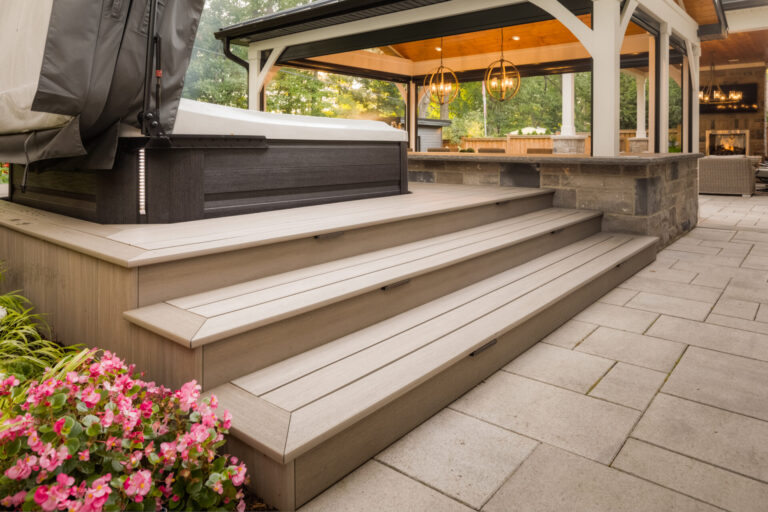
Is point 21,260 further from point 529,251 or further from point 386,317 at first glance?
point 529,251

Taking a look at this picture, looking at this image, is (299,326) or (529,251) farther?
(529,251)

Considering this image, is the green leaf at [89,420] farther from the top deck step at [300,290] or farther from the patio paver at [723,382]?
the patio paver at [723,382]

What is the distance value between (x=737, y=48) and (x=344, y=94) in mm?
13102

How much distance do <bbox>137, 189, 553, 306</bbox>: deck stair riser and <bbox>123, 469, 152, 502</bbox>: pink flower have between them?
33.3 inches

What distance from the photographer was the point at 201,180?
284 centimetres

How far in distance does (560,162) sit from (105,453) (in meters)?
4.28

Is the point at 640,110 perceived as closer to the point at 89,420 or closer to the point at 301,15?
the point at 301,15

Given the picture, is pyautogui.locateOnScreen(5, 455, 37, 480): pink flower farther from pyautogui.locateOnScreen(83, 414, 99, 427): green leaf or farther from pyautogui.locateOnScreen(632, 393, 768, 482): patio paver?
pyautogui.locateOnScreen(632, 393, 768, 482): patio paver

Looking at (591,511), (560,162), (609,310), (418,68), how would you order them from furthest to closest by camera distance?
(418,68) < (560,162) < (609,310) < (591,511)

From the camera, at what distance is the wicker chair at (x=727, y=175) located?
369 inches

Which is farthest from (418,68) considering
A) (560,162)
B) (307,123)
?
(307,123)

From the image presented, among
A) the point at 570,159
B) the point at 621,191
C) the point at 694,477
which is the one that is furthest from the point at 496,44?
the point at 694,477

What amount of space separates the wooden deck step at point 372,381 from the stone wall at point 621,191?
196cm

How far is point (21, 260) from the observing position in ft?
8.67
